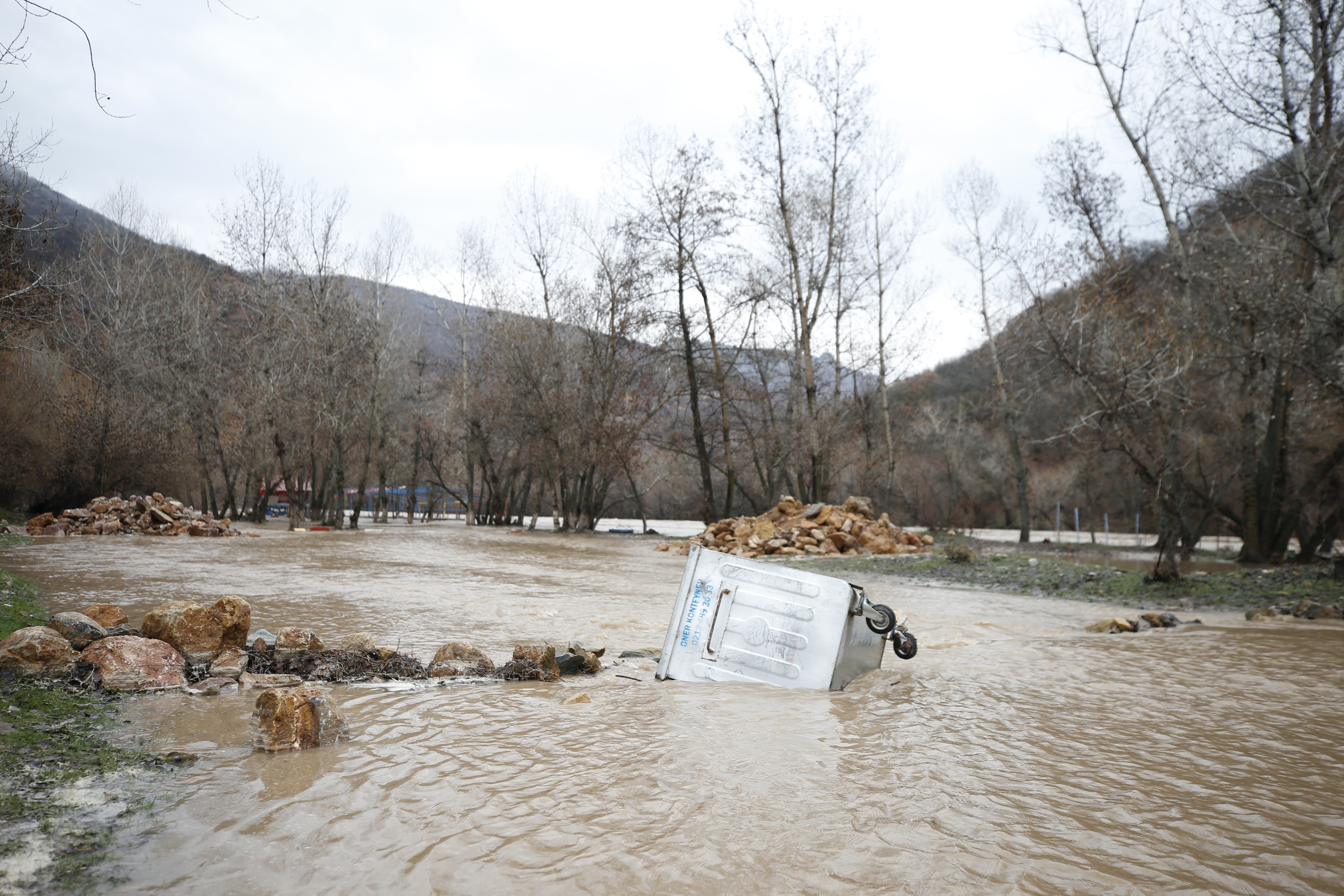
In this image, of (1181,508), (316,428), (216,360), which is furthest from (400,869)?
(216,360)

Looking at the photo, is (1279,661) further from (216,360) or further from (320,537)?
(216,360)

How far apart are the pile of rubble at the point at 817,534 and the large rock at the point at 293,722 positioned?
49.2ft

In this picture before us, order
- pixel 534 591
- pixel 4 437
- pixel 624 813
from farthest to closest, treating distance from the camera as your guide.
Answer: pixel 4 437 < pixel 534 591 < pixel 624 813

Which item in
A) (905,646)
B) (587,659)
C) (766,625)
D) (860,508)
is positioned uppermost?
(860,508)

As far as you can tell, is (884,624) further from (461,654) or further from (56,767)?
(56,767)

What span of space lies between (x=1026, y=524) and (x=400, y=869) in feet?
98.4

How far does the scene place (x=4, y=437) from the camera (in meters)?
21.4

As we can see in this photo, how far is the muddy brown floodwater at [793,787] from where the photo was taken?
2.58m

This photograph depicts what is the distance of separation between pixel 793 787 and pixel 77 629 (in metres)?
4.99

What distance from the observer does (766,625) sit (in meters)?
5.09

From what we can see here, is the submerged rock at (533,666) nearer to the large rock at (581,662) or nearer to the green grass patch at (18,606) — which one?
the large rock at (581,662)

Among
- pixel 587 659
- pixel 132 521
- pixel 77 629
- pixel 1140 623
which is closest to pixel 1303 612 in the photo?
pixel 1140 623

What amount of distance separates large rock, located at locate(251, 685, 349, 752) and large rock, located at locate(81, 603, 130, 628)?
292 cm

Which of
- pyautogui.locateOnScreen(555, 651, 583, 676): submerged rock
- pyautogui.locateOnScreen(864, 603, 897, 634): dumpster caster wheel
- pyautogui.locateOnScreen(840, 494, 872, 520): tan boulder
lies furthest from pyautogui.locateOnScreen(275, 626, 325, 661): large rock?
pyautogui.locateOnScreen(840, 494, 872, 520): tan boulder
